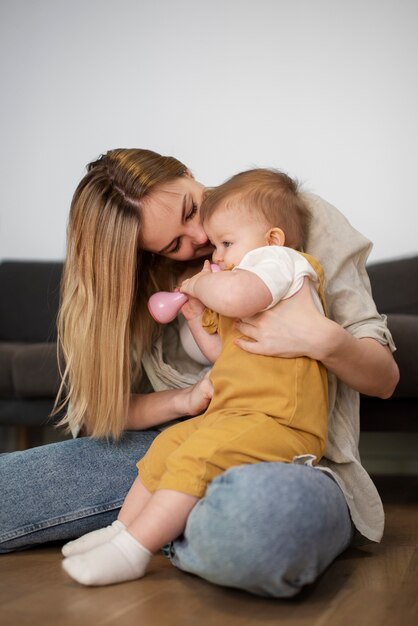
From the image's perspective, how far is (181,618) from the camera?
1057 mm

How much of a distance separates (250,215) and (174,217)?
219 millimetres

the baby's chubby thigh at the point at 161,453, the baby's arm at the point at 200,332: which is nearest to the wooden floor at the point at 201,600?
the baby's chubby thigh at the point at 161,453

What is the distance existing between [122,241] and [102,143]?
2.17m

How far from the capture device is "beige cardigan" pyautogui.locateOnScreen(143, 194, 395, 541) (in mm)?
1429

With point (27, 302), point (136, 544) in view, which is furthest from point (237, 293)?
point (27, 302)

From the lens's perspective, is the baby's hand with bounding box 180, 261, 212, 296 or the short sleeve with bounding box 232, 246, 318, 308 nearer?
the short sleeve with bounding box 232, 246, 318, 308

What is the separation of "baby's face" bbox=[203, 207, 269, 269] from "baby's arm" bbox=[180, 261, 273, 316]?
0.09m

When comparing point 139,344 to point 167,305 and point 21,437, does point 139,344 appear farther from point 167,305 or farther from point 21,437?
point 21,437

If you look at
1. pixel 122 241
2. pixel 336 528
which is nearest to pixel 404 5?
pixel 122 241

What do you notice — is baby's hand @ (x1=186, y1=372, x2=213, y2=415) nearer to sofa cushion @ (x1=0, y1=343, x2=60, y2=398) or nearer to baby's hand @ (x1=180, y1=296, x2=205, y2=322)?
baby's hand @ (x1=180, y1=296, x2=205, y2=322)

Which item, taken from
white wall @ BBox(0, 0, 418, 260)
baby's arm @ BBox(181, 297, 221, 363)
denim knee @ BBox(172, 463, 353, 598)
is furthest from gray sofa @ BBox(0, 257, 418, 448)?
denim knee @ BBox(172, 463, 353, 598)

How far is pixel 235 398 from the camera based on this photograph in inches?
51.0

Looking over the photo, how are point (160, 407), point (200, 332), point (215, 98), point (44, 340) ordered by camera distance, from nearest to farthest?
point (200, 332) → point (160, 407) → point (215, 98) → point (44, 340)

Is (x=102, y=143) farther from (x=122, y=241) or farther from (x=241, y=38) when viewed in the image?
(x=122, y=241)
